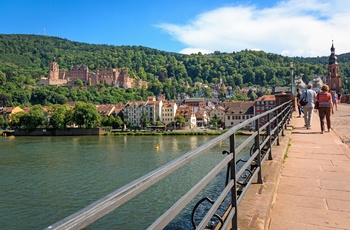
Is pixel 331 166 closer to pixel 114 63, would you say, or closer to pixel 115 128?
pixel 115 128

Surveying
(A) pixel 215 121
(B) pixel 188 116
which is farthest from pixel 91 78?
(A) pixel 215 121

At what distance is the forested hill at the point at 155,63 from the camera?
149 metres

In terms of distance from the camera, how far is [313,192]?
147 inches

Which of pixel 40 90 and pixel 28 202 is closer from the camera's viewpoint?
pixel 28 202

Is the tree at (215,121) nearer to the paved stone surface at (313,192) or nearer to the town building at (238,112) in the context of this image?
the town building at (238,112)

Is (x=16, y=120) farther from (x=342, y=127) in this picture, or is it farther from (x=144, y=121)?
(x=342, y=127)

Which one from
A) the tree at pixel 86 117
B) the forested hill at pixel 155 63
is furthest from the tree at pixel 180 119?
the forested hill at pixel 155 63

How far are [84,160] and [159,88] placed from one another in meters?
113

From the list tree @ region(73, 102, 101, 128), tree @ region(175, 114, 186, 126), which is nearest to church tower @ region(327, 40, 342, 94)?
tree @ region(175, 114, 186, 126)

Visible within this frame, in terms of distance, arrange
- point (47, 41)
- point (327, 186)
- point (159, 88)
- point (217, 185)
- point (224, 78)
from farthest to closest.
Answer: point (47, 41) < point (224, 78) < point (159, 88) < point (217, 185) < point (327, 186)

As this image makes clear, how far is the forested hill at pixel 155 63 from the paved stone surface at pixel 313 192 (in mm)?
134344

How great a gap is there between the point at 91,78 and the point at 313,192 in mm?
142673

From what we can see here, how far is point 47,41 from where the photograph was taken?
618 ft

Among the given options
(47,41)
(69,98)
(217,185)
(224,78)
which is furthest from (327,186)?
(47,41)
